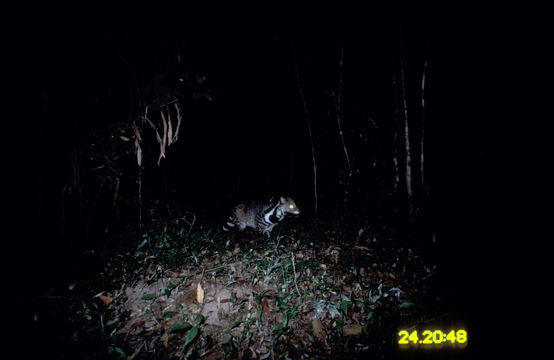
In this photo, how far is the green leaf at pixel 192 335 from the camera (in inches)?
105

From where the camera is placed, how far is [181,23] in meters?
2.84

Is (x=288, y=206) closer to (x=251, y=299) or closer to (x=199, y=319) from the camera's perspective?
(x=251, y=299)

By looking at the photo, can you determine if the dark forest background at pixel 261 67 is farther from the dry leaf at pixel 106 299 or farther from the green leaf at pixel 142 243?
the dry leaf at pixel 106 299

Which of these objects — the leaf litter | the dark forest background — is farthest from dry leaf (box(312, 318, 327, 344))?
the dark forest background

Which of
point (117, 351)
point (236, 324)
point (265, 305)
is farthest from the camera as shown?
point (265, 305)

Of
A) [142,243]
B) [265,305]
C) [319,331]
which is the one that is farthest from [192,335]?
[142,243]

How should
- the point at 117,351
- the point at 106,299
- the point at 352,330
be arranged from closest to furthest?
the point at 117,351 → the point at 352,330 → the point at 106,299

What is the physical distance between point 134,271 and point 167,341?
1.80 m

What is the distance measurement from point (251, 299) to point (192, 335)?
2.92 feet

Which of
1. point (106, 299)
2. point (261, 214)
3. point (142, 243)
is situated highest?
point (261, 214)

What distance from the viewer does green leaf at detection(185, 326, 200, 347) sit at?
8.76 feet
